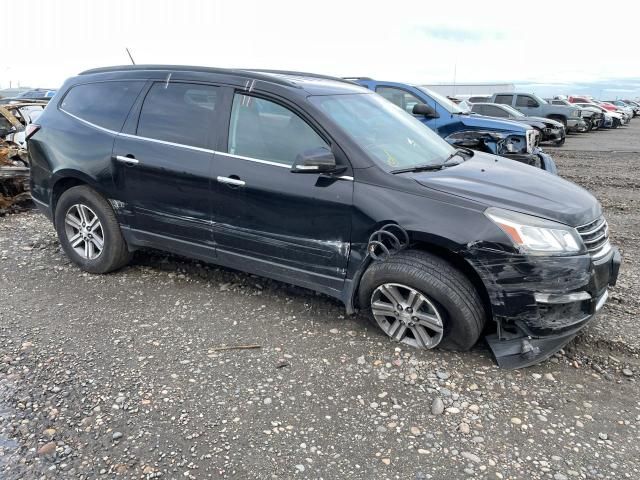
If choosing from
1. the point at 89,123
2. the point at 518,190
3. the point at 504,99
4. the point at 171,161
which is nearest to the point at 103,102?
the point at 89,123

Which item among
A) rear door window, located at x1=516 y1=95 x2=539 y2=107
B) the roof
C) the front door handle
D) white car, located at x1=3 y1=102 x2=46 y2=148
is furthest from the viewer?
rear door window, located at x1=516 y1=95 x2=539 y2=107

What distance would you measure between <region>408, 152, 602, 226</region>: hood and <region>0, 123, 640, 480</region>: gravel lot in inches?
38.6

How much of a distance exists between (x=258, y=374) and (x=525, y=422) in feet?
5.15

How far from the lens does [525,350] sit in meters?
3.19

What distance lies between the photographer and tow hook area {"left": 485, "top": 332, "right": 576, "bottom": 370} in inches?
125

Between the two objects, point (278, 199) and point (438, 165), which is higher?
point (438, 165)

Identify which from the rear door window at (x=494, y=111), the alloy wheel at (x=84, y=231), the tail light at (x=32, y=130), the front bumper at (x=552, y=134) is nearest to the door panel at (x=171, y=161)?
the alloy wheel at (x=84, y=231)

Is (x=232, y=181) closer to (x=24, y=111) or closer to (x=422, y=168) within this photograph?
(x=422, y=168)

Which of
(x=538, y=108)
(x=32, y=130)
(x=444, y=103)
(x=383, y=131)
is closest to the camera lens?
(x=383, y=131)

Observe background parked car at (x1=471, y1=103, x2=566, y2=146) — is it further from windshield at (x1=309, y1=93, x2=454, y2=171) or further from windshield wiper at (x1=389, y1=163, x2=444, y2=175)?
windshield wiper at (x1=389, y1=163, x2=444, y2=175)

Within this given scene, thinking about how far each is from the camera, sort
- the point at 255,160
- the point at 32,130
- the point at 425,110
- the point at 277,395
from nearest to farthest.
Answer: the point at 277,395
the point at 255,160
the point at 32,130
the point at 425,110

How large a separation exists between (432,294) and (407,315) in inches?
11.6

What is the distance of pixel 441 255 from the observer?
11.0 feet

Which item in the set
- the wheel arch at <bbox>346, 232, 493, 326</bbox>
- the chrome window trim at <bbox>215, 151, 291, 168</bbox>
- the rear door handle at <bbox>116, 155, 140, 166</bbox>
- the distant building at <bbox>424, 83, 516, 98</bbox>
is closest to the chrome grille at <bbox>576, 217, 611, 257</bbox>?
the wheel arch at <bbox>346, 232, 493, 326</bbox>
